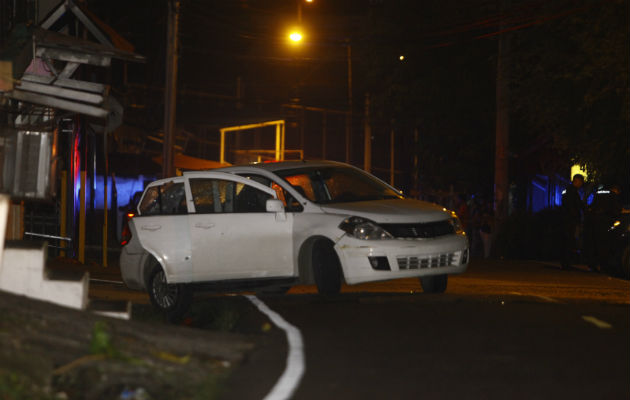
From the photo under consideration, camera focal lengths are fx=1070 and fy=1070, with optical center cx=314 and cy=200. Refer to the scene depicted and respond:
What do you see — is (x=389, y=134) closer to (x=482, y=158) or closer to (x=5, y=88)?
(x=482, y=158)

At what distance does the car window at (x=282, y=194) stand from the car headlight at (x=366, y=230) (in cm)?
75

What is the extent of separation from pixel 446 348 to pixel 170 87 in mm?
19084

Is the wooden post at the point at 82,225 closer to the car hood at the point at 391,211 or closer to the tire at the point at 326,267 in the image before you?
the car hood at the point at 391,211

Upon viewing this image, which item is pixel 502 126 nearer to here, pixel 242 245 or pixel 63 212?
pixel 63 212

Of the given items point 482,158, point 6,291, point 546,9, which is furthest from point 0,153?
point 482,158

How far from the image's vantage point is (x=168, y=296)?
12680 mm

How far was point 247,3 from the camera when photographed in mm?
60438

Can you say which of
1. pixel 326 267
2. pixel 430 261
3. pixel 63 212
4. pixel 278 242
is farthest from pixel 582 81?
pixel 278 242

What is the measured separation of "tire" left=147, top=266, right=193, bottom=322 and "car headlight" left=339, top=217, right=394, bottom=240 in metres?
2.06

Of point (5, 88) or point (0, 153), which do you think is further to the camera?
point (0, 153)

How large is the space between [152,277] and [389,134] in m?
46.6

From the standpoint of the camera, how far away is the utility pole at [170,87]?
Result: 2682 cm

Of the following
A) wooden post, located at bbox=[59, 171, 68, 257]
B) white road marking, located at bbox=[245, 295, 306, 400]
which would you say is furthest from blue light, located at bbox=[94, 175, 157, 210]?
white road marking, located at bbox=[245, 295, 306, 400]

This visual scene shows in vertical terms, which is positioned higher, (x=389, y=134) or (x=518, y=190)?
(x=389, y=134)
